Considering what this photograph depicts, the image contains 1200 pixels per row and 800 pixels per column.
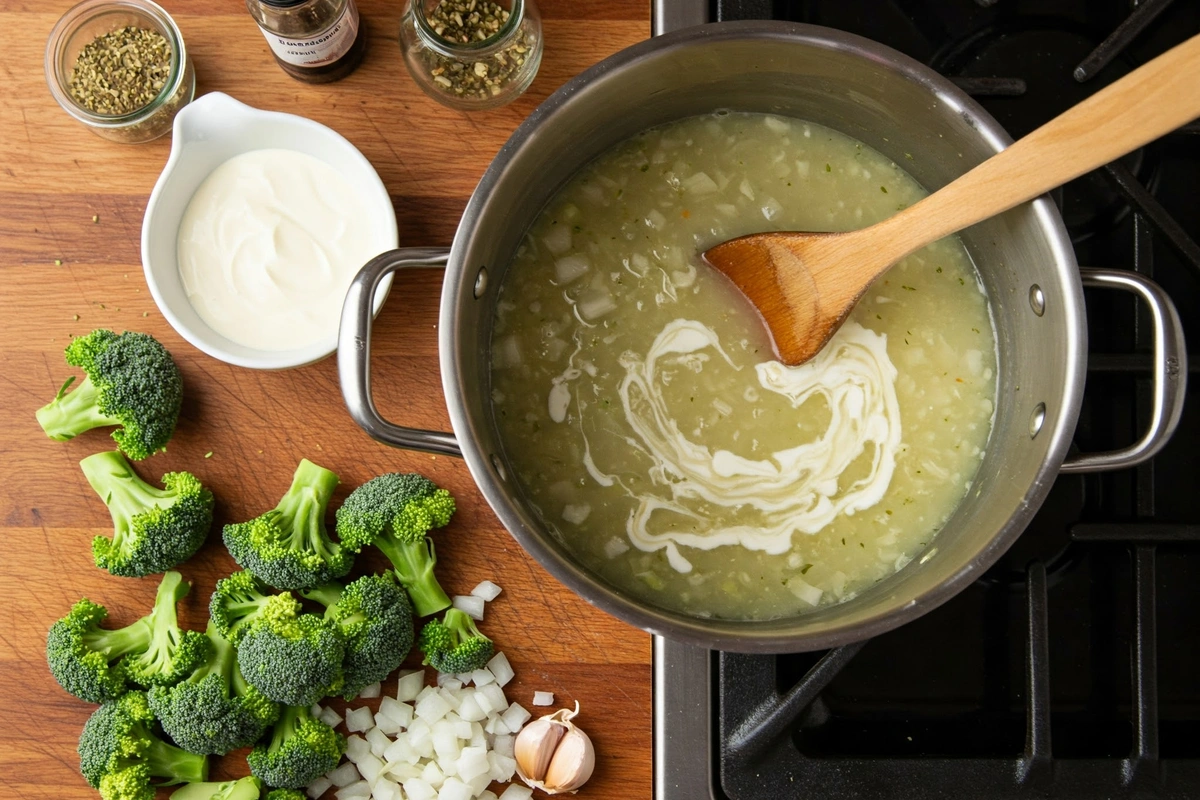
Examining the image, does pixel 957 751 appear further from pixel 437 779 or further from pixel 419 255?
pixel 419 255

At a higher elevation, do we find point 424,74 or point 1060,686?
point 424,74

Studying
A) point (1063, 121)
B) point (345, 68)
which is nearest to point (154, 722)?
point (345, 68)

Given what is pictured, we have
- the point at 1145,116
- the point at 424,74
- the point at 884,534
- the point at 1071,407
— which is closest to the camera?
the point at 1145,116

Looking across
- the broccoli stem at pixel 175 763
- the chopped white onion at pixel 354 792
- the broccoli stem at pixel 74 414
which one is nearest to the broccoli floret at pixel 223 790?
the broccoli stem at pixel 175 763

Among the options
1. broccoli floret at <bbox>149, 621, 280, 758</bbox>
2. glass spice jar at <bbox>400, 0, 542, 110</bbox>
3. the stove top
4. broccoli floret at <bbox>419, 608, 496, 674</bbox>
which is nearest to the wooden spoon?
the stove top

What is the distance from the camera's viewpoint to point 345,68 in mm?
1698

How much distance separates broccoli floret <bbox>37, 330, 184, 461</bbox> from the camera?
5.31 feet

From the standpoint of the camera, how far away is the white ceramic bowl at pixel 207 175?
5.26ft

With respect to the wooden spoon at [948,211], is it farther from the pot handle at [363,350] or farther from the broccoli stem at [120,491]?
the broccoli stem at [120,491]

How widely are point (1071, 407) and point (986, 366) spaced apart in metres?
0.26

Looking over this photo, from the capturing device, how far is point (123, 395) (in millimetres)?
1610

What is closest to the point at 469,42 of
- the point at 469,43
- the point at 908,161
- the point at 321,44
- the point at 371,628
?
the point at 469,43

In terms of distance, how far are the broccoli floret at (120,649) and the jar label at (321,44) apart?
34.5 inches

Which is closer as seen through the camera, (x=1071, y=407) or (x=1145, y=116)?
(x=1145, y=116)
